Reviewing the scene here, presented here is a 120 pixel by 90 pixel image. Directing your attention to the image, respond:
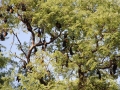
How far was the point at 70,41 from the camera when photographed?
16.5m

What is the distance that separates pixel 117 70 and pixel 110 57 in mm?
1532

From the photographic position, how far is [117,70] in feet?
54.3

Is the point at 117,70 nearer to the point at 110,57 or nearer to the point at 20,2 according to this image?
the point at 110,57

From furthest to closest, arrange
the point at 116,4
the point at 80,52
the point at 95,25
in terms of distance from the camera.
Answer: the point at 116,4
the point at 80,52
the point at 95,25

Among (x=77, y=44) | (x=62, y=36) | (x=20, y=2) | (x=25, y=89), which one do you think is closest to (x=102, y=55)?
(x=77, y=44)

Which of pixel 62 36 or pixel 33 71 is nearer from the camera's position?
pixel 33 71

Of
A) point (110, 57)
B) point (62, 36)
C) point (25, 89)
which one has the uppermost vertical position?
point (62, 36)

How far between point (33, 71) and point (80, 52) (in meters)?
2.54

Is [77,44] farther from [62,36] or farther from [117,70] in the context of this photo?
[117,70]

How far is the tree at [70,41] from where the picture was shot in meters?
14.8

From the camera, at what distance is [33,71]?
15.3m

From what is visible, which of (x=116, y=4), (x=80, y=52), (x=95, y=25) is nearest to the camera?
(x=95, y=25)

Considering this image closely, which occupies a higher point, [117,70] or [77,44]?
[77,44]

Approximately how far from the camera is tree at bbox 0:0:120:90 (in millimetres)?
14797
